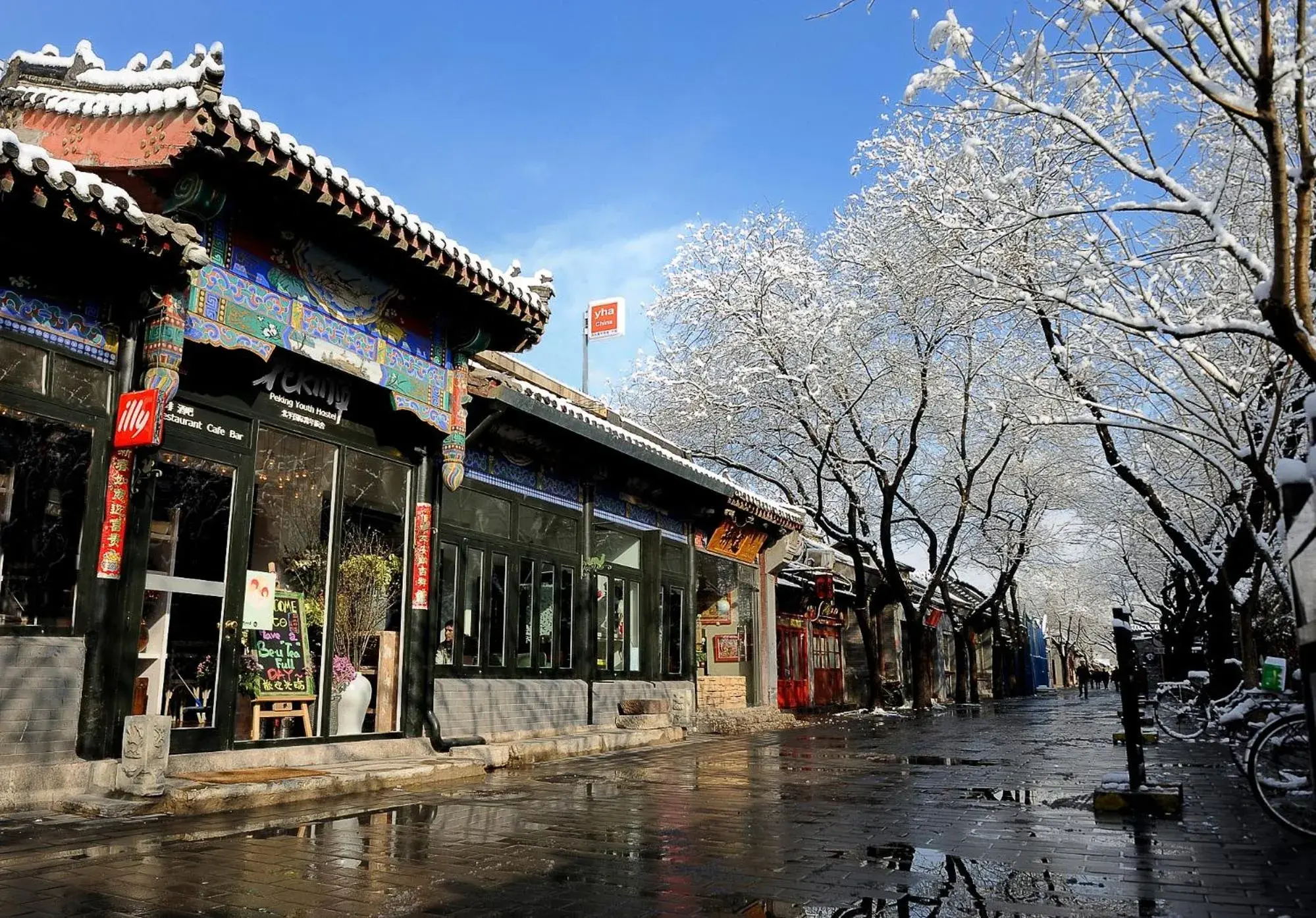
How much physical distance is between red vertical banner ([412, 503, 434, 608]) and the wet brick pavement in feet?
8.12

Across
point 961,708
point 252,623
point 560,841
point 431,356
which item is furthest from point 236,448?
point 961,708

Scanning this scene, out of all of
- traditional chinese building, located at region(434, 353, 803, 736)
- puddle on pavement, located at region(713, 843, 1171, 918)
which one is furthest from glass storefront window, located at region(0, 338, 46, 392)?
puddle on pavement, located at region(713, 843, 1171, 918)

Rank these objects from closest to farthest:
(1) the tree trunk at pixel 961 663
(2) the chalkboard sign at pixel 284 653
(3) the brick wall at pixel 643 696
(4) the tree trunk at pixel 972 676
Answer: (2) the chalkboard sign at pixel 284 653, (3) the brick wall at pixel 643 696, (1) the tree trunk at pixel 961 663, (4) the tree trunk at pixel 972 676

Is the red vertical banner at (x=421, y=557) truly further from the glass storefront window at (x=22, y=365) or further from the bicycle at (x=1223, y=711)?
the bicycle at (x=1223, y=711)

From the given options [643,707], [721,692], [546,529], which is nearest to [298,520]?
[546,529]

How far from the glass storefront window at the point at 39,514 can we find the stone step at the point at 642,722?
364 inches

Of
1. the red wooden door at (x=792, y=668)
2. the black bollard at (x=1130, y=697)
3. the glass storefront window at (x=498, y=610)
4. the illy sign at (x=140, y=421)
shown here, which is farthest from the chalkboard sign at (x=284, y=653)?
the red wooden door at (x=792, y=668)

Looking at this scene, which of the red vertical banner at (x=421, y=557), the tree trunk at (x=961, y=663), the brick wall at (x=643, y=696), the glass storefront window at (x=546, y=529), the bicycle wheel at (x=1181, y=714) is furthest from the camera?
the tree trunk at (x=961, y=663)

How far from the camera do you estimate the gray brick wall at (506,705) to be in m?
12.8

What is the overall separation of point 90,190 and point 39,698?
389 centimetres

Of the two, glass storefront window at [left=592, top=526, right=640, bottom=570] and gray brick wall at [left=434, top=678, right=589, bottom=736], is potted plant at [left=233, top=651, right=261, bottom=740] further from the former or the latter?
glass storefront window at [left=592, top=526, right=640, bottom=570]

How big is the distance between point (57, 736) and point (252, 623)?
2338 millimetres

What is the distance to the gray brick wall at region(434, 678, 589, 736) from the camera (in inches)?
503

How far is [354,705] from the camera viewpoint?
1128cm
